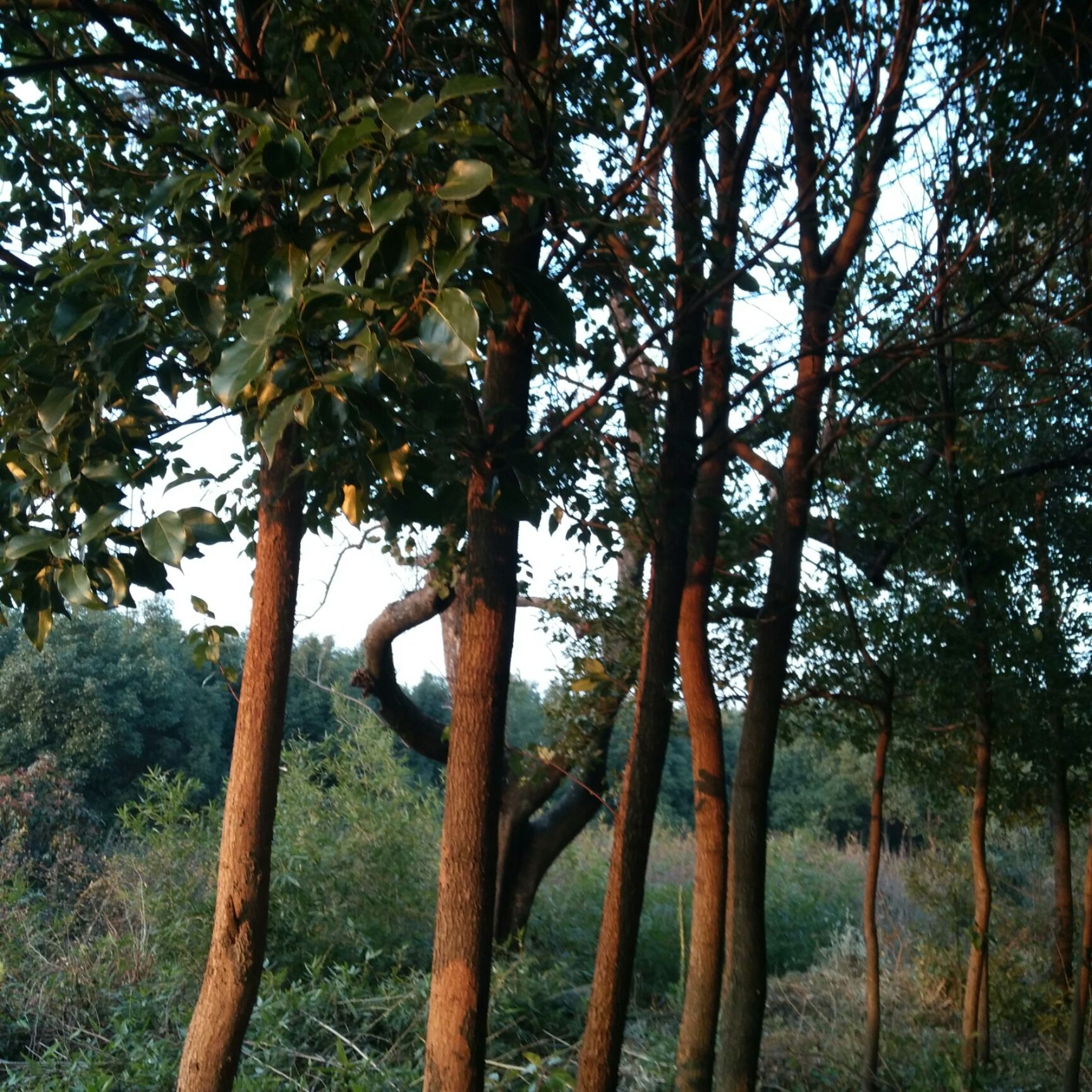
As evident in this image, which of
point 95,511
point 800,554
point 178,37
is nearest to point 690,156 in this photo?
point 800,554

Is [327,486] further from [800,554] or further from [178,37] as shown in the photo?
[800,554]

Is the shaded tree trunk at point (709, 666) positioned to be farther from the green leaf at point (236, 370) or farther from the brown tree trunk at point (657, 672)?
the green leaf at point (236, 370)

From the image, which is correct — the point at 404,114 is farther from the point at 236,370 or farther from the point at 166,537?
the point at 166,537

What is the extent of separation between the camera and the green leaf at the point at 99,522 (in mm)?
1933

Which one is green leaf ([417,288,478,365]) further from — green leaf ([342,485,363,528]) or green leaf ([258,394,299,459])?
green leaf ([342,485,363,528])

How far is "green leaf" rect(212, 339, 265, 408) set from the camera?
157 centimetres

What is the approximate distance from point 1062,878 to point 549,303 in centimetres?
666

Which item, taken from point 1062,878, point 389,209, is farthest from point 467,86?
point 1062,878

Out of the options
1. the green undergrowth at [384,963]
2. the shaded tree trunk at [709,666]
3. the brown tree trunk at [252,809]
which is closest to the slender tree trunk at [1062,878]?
the green undergrowth at [384,963]

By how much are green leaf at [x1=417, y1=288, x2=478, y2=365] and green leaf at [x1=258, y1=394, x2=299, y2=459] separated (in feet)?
0.73

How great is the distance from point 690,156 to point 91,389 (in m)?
2.89

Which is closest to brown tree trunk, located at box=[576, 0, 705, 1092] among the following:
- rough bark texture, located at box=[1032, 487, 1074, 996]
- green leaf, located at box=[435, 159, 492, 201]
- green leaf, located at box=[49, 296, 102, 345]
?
green leaf, located at box=[435, 159, 492, 201]

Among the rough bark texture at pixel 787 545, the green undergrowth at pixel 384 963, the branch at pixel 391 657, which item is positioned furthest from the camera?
the branch at pixel 391 657

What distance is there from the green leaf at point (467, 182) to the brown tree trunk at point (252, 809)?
4.37 feet
